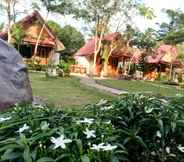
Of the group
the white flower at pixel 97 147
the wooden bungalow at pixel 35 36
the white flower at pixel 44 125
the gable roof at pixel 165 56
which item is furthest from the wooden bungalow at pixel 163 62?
the white flower at pixel 97 147

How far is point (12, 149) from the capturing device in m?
1.94

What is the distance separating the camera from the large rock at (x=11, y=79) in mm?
6305

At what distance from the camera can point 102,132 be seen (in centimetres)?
228

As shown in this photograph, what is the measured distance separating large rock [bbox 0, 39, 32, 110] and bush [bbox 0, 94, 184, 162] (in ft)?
11.0

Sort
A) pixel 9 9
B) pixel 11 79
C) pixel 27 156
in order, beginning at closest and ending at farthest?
pixel 27 156
pixel 11 79
pixel 9 9

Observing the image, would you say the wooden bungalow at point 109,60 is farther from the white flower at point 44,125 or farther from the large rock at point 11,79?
the white flower at point 44,125

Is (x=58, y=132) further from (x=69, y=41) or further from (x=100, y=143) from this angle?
(x=69, y=41)

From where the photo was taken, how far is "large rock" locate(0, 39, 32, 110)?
20.7 feet

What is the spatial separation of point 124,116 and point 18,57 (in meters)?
4.76

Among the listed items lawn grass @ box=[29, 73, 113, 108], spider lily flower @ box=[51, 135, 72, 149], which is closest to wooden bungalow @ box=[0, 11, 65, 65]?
lawn grass @ box=[29, 73, 113, 108]

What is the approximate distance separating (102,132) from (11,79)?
4.60m

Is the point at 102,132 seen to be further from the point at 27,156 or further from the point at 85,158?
the point at 27,156

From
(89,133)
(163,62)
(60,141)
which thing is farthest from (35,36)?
(60,141)

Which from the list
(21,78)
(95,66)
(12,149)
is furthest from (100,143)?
(95,66)
